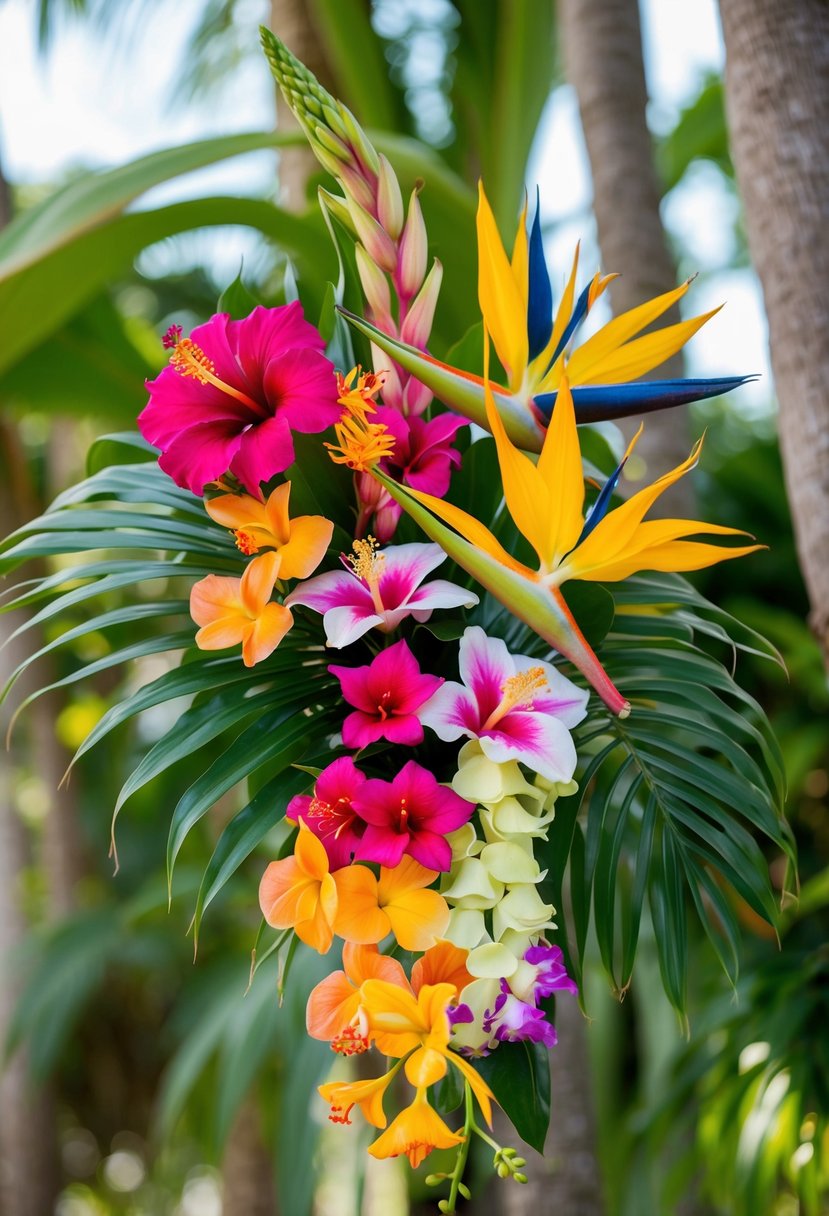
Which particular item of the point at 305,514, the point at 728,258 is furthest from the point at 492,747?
the point at 728,258

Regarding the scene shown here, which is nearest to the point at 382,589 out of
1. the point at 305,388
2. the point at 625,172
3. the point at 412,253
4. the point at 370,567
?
the point at 370,567

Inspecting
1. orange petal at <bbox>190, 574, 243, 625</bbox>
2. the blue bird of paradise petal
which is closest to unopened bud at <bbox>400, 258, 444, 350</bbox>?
the blue bird of paradise petal

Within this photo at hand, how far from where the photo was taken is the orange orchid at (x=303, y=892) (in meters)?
0.58

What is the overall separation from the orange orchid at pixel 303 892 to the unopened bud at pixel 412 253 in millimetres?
372

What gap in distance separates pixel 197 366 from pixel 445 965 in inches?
15.6

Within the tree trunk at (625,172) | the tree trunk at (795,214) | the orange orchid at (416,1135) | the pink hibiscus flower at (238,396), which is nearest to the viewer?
the orange orchid at (416,1135)

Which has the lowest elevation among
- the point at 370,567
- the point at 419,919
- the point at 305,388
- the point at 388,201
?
the point at 419,919

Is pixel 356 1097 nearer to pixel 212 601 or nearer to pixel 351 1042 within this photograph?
pixel 351 1042

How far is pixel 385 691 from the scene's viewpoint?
2.04 ft

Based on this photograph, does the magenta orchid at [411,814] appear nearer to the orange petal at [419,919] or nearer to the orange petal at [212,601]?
the orange petal at [419,919]

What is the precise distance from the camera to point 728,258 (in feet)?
20.0

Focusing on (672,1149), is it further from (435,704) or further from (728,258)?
(728,258)

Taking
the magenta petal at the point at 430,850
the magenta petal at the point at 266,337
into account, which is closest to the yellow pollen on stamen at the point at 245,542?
the magenta petal at the point at 266,337

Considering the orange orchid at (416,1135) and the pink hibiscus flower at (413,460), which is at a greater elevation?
the pink hibiscus flower at (413,460)
